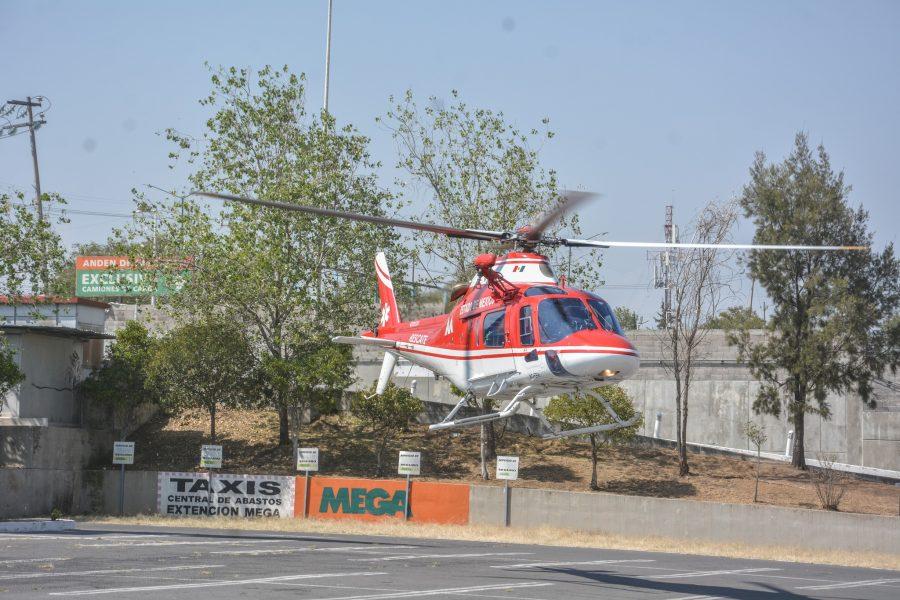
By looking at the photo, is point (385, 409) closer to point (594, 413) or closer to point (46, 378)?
point (594, 413)

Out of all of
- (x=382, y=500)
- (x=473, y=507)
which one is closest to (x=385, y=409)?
(x=382, y=500)

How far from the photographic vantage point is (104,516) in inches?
1642

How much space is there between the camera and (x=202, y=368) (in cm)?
4434

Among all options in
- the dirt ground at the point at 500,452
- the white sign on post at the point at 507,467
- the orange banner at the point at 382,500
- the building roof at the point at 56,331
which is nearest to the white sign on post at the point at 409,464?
the orange banner at the point at 382,500

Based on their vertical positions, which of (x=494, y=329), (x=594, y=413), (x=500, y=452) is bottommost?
(x=500, y=452)

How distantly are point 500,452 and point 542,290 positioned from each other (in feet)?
83.7

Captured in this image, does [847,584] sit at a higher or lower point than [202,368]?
lower

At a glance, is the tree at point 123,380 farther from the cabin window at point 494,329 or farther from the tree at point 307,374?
the cabin window at point 494,329

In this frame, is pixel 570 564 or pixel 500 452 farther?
pixel 500 452

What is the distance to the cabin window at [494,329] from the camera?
23406mm

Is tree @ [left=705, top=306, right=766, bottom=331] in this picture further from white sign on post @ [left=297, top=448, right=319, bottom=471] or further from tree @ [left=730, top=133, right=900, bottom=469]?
white sign on post @ [left=297, top=448, right=319, bottom=471]

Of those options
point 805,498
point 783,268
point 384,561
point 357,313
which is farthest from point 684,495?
point 384,561

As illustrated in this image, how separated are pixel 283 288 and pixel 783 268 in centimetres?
2247

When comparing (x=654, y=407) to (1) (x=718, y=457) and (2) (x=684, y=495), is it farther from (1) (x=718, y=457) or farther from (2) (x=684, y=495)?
(2) (x=684, y=495)
